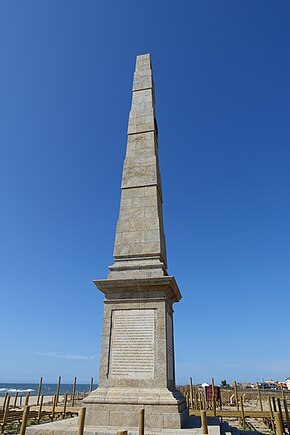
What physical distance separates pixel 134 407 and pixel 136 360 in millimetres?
1054

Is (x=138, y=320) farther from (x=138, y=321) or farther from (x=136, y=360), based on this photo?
(x=136, y=360)

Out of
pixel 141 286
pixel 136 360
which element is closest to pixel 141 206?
pixel 141 286

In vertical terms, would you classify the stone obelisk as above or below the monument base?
above

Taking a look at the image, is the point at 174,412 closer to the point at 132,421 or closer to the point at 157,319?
the point at 132,421

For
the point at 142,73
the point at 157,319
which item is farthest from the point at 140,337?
the point at 142,73

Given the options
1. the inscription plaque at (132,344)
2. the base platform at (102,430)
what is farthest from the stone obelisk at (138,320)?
the base platform at (102,430)

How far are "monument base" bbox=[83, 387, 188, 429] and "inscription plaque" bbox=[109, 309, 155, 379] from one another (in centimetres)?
41

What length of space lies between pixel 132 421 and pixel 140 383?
2.67 feet

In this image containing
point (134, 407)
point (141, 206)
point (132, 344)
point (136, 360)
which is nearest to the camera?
point (134, 407)

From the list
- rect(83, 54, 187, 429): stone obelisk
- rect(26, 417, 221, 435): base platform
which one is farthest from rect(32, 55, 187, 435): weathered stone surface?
rect(26, 417, 221, 435): base platform

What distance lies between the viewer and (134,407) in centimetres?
746

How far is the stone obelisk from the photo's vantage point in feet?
24.7

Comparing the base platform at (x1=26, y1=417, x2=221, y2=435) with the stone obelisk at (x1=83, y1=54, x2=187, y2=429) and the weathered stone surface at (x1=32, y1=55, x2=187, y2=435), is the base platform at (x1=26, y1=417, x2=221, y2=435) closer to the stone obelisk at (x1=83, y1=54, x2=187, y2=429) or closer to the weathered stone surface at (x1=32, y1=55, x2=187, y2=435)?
the weathered stone surface at (x1=32, y1=55, x2=187, y2=435)

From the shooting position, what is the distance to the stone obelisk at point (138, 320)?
24.7ft
